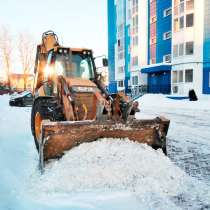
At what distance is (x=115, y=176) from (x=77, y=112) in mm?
1893

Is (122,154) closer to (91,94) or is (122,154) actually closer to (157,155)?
(157,155)

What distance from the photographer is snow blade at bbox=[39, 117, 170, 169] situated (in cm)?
534

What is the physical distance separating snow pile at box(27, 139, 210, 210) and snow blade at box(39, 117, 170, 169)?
0.20 meters

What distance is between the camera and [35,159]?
6312mm

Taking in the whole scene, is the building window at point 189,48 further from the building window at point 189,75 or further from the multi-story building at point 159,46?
the multi-story building at point 159,46

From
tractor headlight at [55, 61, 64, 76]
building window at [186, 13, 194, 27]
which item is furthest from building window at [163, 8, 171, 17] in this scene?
tractor headlight at [55, 61, 64, 76]

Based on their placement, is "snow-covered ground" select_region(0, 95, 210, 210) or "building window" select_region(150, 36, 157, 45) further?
"building window" select_region(150, 36, 157, 45)

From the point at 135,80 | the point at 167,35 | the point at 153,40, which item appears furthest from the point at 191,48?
the point at 135,80

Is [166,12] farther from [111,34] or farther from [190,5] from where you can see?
Result: [111,34]

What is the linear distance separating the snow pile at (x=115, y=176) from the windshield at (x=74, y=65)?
272 centimetres

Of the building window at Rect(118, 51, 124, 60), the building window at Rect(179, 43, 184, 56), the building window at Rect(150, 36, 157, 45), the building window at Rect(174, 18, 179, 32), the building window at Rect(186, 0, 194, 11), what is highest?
the building window at Rect(186, 0, 194, 11)

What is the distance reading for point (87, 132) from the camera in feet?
18.2

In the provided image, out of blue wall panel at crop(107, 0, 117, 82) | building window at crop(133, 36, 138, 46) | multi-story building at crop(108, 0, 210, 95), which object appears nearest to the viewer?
multi-story building at crop(108, 0, 210, 95)

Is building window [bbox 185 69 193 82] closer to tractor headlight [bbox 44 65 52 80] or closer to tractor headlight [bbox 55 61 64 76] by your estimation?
tractor headlight [bbox 44 65 52 80]
